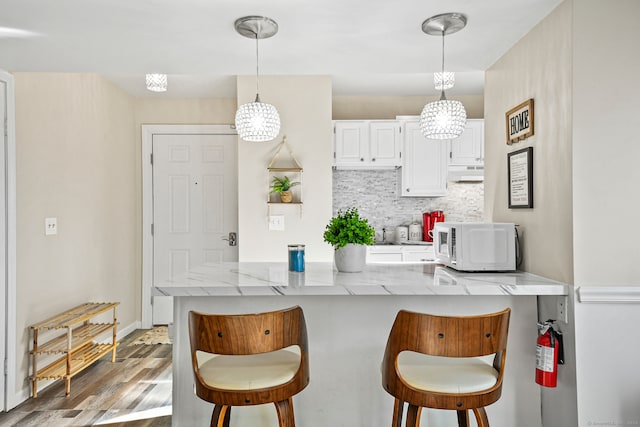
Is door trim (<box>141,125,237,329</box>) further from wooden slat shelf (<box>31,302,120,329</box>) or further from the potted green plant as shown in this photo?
the potted green plant

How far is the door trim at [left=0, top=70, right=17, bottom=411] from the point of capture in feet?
9.09

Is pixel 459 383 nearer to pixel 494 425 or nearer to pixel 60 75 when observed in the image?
pixel 494 425

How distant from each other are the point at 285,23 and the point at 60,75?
226cm

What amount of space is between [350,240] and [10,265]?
7.36 feet

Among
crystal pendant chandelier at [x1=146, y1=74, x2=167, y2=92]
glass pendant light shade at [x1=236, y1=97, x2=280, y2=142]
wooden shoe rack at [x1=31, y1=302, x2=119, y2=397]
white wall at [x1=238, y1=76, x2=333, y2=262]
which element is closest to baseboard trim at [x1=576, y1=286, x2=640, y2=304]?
glass pendant light shade at [x1=236, y1=97, x2=280, y2=142]

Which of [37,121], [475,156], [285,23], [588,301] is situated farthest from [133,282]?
[588,301]

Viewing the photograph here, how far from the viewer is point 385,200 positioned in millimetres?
4926

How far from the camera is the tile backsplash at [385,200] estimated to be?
4.91 meters

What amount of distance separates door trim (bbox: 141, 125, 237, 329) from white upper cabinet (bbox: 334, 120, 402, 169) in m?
1.20

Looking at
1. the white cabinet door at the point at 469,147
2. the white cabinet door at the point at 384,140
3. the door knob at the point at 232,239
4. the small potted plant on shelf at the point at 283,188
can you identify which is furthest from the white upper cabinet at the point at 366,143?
the door knob at the point at 232,239

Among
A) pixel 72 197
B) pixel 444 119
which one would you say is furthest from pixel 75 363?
pixel 444 119

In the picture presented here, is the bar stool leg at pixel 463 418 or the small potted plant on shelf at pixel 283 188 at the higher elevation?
the small potted plant on shelf at pixel 283 188

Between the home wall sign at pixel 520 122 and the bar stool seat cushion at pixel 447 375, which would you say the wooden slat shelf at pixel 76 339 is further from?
the home wall sign at pixel 520 122

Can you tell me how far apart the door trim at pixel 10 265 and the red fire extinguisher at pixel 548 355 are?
3073mm
